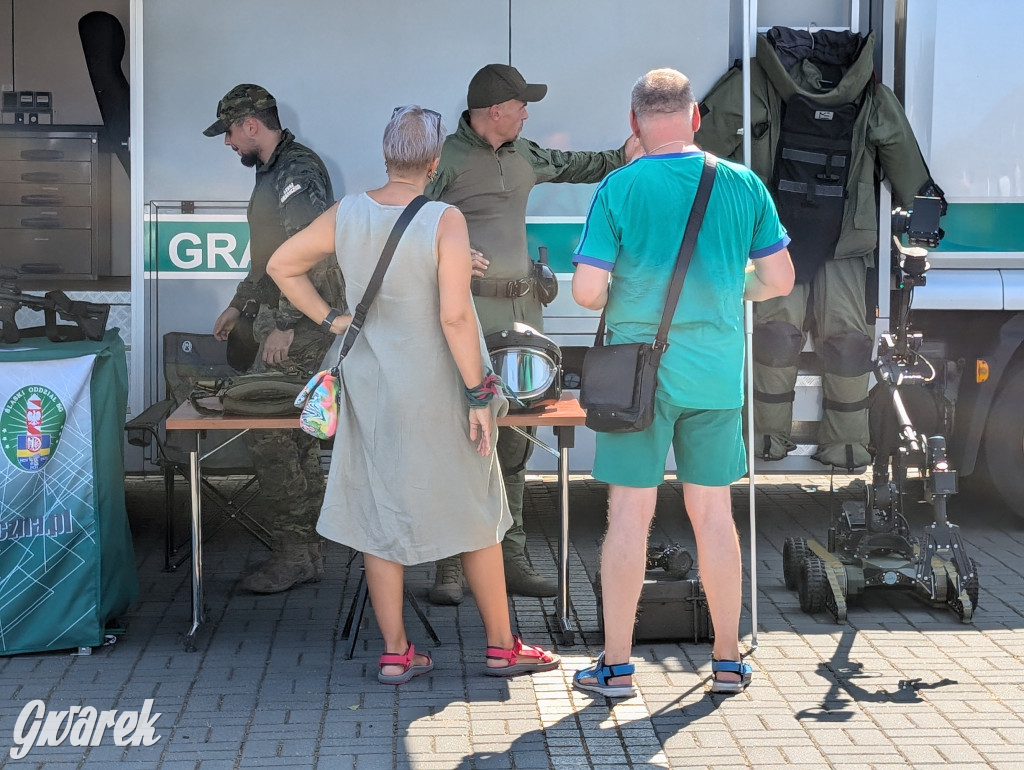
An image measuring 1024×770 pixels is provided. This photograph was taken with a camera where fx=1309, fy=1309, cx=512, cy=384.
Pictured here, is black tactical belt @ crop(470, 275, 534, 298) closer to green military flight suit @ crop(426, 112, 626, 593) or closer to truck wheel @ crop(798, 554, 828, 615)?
green military flight suit @ crop(426, 112, 626, 593)

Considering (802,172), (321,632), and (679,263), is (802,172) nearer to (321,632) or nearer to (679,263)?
(679,263)

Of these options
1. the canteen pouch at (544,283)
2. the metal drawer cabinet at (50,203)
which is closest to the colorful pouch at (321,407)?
the canteen pouch at (544,283)

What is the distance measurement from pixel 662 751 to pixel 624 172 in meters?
1.56

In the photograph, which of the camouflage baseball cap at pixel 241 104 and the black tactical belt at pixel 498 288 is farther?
the camouflage baseball cap at pixel 241 104

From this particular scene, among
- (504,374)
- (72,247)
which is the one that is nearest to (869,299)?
(504,374)

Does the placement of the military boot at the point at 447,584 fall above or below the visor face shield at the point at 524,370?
below

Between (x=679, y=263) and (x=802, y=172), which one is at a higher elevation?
(x=802, y=172)

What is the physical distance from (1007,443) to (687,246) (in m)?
3.24

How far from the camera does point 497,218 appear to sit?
15.9 ft

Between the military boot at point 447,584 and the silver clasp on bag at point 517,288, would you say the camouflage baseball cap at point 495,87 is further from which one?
the military boot at point 447,584

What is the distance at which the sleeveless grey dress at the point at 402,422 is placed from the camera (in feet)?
12.1

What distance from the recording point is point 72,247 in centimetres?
884

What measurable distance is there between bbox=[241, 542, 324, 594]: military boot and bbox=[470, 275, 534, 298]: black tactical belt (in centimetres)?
127

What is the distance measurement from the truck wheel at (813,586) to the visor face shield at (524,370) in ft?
4.12
